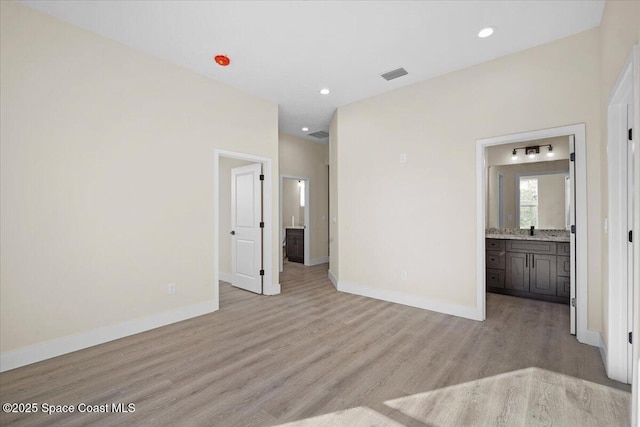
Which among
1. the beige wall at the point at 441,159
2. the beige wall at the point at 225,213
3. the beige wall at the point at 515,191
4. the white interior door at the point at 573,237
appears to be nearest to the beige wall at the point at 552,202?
the beige wall at the point at 515,191

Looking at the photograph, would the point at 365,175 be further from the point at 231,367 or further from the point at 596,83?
the point at 231,367

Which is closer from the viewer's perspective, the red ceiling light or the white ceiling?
the white ceiling

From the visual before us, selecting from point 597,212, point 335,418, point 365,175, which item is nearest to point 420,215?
point 365,175

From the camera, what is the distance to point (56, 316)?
256 cm

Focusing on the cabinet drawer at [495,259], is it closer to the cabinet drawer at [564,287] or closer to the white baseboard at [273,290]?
the cabinet drawer at [564,287]

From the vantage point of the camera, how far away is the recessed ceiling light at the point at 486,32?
2768 millimetres

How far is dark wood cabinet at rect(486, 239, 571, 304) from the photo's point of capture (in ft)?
12.9

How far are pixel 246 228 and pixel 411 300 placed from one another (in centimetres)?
278

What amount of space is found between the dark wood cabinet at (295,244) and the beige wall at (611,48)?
5.58 meters

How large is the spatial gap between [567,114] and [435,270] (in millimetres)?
2183

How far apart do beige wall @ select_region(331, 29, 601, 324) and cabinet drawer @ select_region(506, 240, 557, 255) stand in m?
1.39

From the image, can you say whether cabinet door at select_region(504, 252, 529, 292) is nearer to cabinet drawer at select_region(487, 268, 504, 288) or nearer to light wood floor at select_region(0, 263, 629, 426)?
cabinet drawer at select_region(487, 268, 504, 288)

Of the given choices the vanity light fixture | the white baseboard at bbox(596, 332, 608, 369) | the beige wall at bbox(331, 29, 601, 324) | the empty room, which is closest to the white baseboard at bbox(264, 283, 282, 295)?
the empty room

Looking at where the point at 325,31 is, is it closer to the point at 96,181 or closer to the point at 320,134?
the point at 96,181
